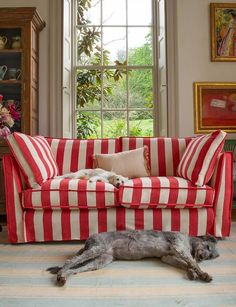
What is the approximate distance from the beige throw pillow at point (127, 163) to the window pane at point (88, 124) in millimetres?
1339

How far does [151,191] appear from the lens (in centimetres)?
241

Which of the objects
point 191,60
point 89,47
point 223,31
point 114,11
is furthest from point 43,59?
point 223,31

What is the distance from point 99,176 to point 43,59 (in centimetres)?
198

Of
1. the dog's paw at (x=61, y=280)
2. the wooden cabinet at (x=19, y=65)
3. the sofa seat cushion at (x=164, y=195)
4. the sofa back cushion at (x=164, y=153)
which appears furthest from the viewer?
the wooden cabinet at (x=19, y=65)

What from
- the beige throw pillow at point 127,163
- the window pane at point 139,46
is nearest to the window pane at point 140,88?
the window pane at point 139,46

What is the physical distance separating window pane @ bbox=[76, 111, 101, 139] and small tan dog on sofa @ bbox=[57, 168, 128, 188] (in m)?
1.46

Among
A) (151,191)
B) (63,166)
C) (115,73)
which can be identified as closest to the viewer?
(151,191)

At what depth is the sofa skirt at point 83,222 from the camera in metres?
2.46

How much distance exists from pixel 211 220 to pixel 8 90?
250 cm

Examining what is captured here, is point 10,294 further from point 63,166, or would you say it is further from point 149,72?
point 149,72

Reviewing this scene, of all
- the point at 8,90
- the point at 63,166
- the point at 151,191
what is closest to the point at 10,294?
the point at 151,191

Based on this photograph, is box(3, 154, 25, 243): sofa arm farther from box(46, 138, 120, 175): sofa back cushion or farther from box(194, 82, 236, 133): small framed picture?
box(194, 82, 236, 133): small framed picture

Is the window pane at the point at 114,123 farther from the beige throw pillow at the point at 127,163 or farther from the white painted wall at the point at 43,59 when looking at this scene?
the beige throw pillow at the point at 127,163

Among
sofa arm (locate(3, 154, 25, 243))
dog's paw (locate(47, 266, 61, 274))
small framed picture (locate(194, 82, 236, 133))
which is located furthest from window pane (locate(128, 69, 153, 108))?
dog's paw (locate(47, 266, 61, 274))
